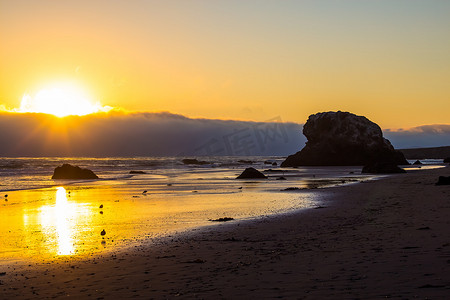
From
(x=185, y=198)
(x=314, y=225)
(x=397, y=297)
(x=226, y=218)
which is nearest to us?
(x=397, y=297)

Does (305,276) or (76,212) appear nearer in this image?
(305,276)

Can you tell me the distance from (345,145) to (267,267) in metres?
84.9

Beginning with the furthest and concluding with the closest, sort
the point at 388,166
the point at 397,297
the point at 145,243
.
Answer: the point at 388,166
the point at 145,243
the point at 397,297

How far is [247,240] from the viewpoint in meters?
11.9

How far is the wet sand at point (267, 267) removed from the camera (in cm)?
727

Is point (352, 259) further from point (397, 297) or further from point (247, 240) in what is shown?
point (247, 240)

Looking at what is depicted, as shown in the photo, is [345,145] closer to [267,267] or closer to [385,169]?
[385,169]

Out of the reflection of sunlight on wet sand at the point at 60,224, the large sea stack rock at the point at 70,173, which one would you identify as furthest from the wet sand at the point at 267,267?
the large sea stack rock at the point at 70,173

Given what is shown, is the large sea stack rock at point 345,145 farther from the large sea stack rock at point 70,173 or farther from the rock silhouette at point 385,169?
the large sea stack rock at point 70,173

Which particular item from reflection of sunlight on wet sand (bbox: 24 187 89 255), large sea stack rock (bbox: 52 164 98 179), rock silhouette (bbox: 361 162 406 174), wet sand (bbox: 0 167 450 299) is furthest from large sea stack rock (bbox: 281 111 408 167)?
wet sand (bbox: 0 167 450 299)

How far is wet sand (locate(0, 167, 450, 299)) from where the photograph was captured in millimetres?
7270

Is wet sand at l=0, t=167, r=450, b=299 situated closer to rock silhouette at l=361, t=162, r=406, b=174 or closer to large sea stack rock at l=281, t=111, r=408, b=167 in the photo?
rock silhouette at l=361, t=162, r=406, b=174

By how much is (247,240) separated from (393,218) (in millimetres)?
5212

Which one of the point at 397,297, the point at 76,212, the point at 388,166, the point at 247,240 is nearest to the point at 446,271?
the point at 397,297
